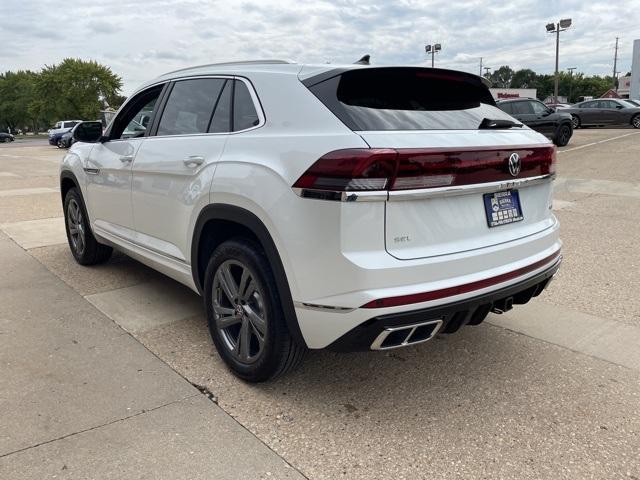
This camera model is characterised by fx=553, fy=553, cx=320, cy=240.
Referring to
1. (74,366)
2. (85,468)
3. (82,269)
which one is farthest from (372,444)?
(82,269)

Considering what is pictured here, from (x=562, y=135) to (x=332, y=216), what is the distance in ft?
58.7

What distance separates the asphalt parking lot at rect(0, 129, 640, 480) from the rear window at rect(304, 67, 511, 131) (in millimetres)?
1482

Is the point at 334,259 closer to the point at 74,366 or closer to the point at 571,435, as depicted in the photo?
the point at 571,435

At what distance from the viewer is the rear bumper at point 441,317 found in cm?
247

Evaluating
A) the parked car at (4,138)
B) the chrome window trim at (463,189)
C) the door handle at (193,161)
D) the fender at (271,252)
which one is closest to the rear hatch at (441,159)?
the chrome window trim at (463,189)

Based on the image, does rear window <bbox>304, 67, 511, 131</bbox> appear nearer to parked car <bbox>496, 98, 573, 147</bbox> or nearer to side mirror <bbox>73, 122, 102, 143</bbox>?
side mirror <bbox>73, 122, 102, 143</bbox>

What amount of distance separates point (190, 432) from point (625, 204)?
8.09 m

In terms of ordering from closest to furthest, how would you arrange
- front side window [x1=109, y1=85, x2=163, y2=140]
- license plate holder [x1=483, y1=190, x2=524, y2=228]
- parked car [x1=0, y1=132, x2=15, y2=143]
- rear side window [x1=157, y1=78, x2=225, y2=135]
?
1. license plate holder [x1=483, y1=190, x2=524, y2=228]
2. rear side window [x1=157, y1=78, x2=225, y2=135]
3. front side window [x1=109, y1=85, x2=163, y2=140]
4. parked car [x1=0, y1=132, x2=15, y2=143]

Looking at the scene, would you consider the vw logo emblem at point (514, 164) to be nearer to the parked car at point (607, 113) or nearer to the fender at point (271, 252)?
the fender at point (271, 252)

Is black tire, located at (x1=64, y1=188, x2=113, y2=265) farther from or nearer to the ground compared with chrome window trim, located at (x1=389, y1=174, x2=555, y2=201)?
nearer to the ground

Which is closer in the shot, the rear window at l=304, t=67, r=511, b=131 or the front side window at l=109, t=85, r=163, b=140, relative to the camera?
the rear window at l=304, t=67, r=511, b=131

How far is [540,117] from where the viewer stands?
58.6 ft

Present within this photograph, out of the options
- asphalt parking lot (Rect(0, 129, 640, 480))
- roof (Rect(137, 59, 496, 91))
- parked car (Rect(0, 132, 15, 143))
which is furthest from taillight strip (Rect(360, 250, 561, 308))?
parked car (Rect(0, 132, 15, 143))

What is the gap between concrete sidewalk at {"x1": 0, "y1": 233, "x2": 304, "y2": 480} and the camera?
8.14 feet
